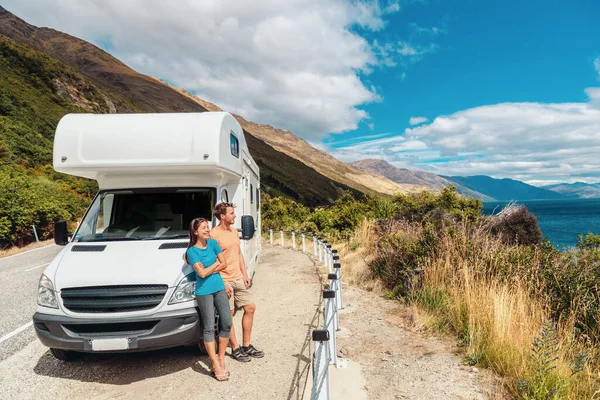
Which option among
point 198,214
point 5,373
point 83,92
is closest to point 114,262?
point 198,214

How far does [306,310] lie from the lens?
7250 millimetres

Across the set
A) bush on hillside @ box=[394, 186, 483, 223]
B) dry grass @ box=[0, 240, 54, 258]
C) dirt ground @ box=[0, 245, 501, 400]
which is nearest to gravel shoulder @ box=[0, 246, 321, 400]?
dirt ground @ box=[0, 245, 501, 400]

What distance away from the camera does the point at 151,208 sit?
5.87 meters

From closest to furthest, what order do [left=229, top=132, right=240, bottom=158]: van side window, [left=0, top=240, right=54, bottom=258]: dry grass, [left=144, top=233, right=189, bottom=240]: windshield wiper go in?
[left=144, top=233, right=189, bottom=240]: windshield wiper, [left=229, top=132, right=240, bottom=158]: van side window, [left=0, top=240, right=54, bottom=258]: dry grass

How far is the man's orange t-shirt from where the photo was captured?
4781 mm

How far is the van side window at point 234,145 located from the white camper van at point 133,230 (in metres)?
0.10

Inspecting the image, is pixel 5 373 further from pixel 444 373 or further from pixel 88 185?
pixel 88 185

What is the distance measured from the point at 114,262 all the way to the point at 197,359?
1.71 metres

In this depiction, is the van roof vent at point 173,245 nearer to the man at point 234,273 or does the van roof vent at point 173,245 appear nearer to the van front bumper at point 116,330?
the man at point 234,273

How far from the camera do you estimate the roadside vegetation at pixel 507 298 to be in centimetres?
387

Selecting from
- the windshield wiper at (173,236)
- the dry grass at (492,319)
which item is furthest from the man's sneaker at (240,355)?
the dry grass at (492,319)

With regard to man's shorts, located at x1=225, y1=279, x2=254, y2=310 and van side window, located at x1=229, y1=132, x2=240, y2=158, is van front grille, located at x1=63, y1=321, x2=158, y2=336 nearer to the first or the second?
man's shorts, located at x1=225, y1=279, x2=254, y2=310

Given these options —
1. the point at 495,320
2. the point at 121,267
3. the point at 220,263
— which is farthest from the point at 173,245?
the point at 495,320

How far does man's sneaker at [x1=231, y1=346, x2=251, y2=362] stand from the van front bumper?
0.86 m
